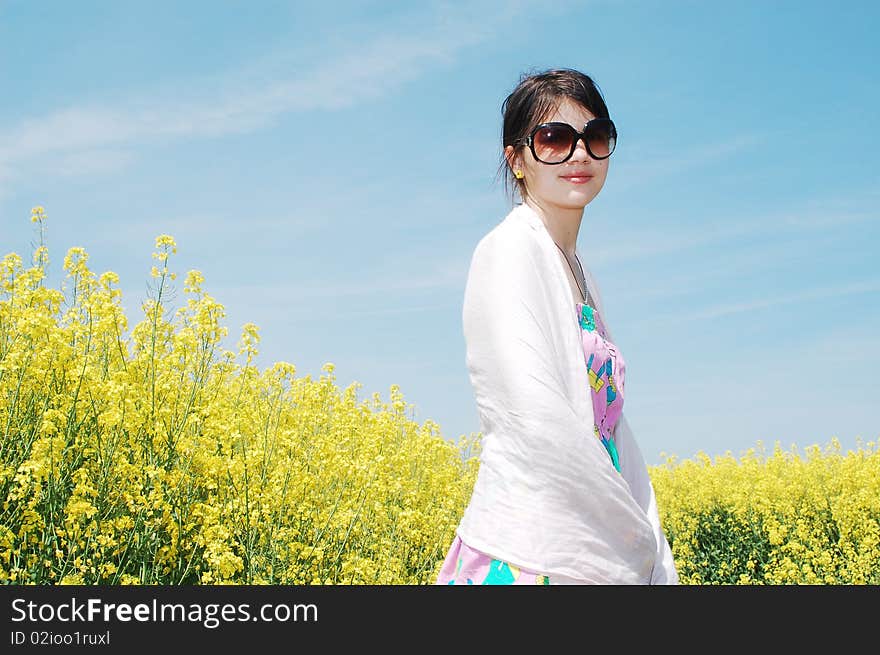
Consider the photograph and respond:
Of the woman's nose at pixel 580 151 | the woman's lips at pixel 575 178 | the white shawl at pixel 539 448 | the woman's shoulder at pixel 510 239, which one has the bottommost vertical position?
the white shawl at pixel 539 448

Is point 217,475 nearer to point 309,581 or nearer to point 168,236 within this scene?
point 309,581

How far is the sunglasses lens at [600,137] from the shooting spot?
219 cm

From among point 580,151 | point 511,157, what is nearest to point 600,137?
point 580,151

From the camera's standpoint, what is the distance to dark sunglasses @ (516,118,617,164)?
85.3 inches

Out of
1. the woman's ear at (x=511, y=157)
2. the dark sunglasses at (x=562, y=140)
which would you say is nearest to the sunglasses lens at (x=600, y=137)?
the dark sunglasses at (x=562, y=140)

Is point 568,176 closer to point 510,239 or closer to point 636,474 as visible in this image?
point 510,239

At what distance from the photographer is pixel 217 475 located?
366 cm

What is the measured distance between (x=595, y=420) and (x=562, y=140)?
74 cm

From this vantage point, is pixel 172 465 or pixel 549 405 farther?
pixel 172 465

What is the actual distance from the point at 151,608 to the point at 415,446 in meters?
3.94

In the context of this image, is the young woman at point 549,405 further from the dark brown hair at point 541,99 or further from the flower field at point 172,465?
the flower field at point 172,465

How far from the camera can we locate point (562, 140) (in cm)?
217

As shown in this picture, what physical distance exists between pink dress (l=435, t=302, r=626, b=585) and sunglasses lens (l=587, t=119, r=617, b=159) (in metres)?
0.41

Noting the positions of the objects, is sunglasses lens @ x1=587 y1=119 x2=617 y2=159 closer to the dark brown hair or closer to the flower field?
the dark brown hair
